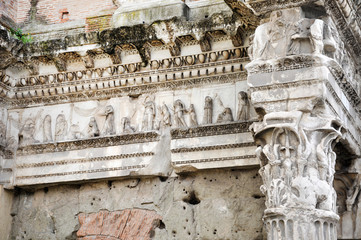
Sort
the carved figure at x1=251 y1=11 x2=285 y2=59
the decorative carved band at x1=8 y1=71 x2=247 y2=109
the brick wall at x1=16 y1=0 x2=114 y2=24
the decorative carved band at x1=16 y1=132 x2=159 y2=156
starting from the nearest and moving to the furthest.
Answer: the carved figure at x1=251 y1=11 x2=285 y2=59, the decorative carved band at x1=8 y1=71 x2=247 y2=109, the decorative carved band at x1=16 y1=132 x2=159 y2=156, the brick wall at x1=16 y1=0 x2=114 y2=24

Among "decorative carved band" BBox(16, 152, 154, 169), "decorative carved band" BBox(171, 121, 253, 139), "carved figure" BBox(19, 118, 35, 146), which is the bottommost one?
"decorative carved band" BBox(16, 152, 154, 169)

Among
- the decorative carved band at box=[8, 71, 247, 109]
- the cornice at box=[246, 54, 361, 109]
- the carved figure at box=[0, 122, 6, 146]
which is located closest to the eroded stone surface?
the carved figure at box=[0, 122, 6, 146]

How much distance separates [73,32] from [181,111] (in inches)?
81.2

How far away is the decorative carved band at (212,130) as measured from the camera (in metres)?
7.06

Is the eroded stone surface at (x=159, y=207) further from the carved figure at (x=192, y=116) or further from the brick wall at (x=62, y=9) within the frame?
the brick wall at (x=62, y=9)

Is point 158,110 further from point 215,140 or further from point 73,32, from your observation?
point 73,32

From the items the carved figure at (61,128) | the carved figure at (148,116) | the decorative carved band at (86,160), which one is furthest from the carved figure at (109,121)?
the carved figure at (61,128)

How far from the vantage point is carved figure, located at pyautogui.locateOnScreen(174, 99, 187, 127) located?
24.4ft

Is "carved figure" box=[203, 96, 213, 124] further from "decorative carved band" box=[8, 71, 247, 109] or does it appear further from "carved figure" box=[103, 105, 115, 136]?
"carved figure" box=[103, 105, 115, 136]

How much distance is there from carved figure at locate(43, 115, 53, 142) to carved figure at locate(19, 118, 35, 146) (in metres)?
0.18

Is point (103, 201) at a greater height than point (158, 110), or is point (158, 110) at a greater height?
point (158, 110)

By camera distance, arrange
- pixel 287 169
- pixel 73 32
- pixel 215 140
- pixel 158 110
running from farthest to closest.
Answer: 1. pixel 73 32
2. pixel 158 110
3. pixel 215 140
4. pixel 287 169

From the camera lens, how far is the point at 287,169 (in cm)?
552

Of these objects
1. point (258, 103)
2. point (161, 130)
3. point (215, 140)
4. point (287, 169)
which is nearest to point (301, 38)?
point (258, 103)
